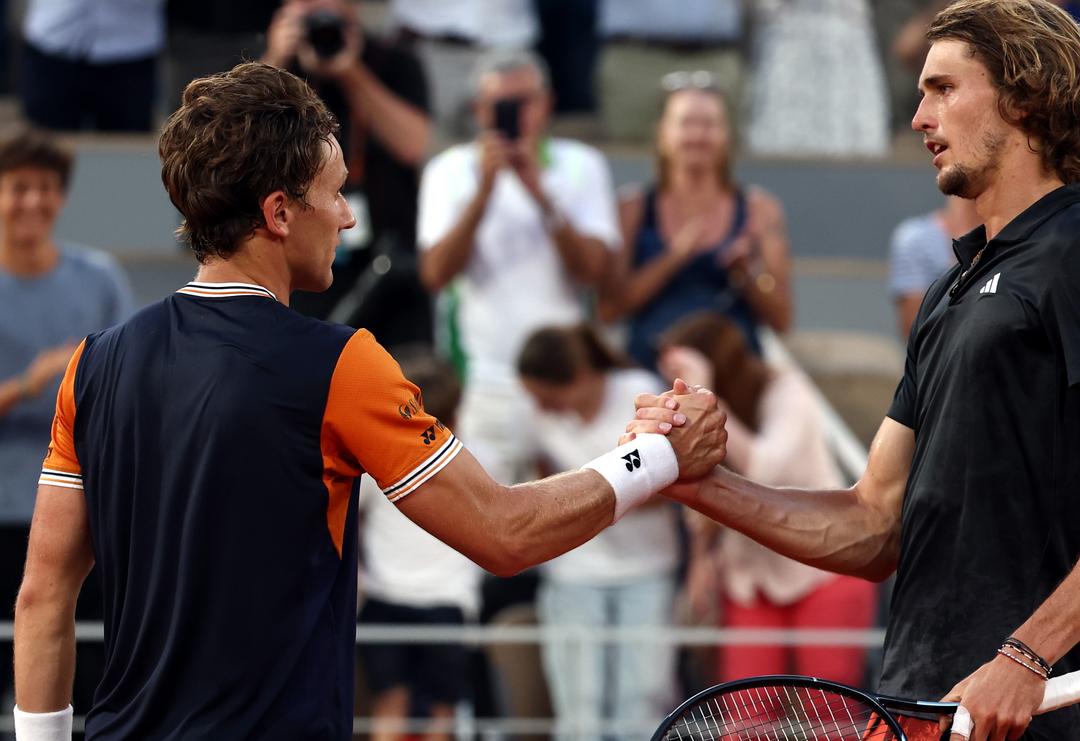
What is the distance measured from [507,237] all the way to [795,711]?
397 centimetres

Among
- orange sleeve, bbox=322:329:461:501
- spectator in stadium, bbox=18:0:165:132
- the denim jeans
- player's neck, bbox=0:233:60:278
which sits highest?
spectator in stadium, bbox=18:0:165:132

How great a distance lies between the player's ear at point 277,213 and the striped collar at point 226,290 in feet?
0.34

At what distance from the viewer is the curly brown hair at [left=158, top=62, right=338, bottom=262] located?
9.67 ft

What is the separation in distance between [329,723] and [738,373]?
12.2 ft

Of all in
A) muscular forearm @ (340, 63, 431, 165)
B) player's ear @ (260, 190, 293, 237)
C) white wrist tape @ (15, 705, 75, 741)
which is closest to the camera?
player's ear @ (260, 190, 293, 237)

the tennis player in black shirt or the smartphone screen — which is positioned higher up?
the smartphone screen

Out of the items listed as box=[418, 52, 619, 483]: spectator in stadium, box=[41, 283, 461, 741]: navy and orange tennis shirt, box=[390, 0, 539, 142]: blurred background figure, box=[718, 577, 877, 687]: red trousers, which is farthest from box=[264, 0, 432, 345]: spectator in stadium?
box=[41, 283, 461, 741]: navy and orange tennis shirt

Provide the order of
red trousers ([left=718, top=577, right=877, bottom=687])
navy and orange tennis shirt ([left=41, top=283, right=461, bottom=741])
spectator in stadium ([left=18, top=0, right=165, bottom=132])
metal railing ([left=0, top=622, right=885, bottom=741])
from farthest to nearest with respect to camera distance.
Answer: spectator in stadium ([left=18, top=0, right=165, bottom=132]) → red trousers ([left=718, top=577, right=877, bottom=687]) → metal railing ([left=0, top=622, right=885, bottom=741]) → navy and orange tennis shirt ([left=41, top=283, right=461, bottom=741])

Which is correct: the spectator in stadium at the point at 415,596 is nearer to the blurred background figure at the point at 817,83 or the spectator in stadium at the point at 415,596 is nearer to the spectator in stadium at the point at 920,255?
the spectator in stadium at the point at 920,255

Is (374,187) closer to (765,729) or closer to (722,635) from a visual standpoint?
(722,635)

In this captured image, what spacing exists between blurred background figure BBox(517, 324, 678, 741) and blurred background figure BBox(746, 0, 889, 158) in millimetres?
2203

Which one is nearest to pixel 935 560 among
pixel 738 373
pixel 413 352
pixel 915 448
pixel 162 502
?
pixel 915 448

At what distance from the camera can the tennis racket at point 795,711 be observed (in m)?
2.95

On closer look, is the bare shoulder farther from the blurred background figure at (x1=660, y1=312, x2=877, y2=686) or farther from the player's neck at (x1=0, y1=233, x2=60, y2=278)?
the player's neck at (x1=0, y1=233, x2=60, y2=278)
